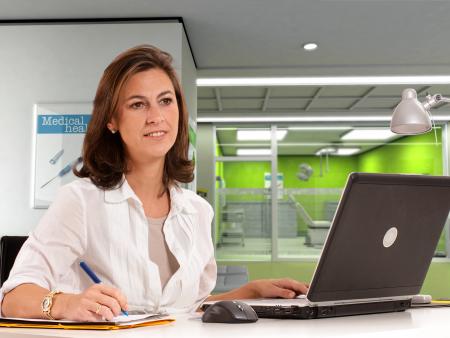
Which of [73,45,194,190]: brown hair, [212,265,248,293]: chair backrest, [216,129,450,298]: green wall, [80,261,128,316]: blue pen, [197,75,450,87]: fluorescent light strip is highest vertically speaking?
[197,75,450,87]: fluorescent light strip

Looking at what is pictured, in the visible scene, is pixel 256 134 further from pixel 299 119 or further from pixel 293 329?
pixel 293 329

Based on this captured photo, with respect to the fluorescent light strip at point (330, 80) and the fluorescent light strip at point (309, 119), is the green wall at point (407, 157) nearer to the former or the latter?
the fluorescent light strip at point (309, 119)

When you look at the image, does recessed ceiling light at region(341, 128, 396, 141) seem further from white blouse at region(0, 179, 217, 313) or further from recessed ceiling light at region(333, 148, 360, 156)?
white blouse at region(0, 179, 217, 313)

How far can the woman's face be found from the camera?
1646 mm

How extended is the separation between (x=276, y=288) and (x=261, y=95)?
6.86m

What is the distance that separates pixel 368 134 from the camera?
10.3 metres

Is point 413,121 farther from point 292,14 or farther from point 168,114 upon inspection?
point 292,14

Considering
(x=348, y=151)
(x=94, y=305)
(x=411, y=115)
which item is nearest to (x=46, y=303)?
(x=94, y=305)

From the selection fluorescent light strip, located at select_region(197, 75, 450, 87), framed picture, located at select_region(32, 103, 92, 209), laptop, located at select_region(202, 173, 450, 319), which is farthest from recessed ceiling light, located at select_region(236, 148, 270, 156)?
laptop, located at select_region(202, 173, 450, 319)

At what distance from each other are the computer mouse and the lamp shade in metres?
1.78

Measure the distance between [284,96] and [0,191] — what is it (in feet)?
16.4

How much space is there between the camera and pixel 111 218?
1524mm

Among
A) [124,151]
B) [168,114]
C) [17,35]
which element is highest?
[17,35]

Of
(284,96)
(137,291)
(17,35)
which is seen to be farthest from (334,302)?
(284,96)
